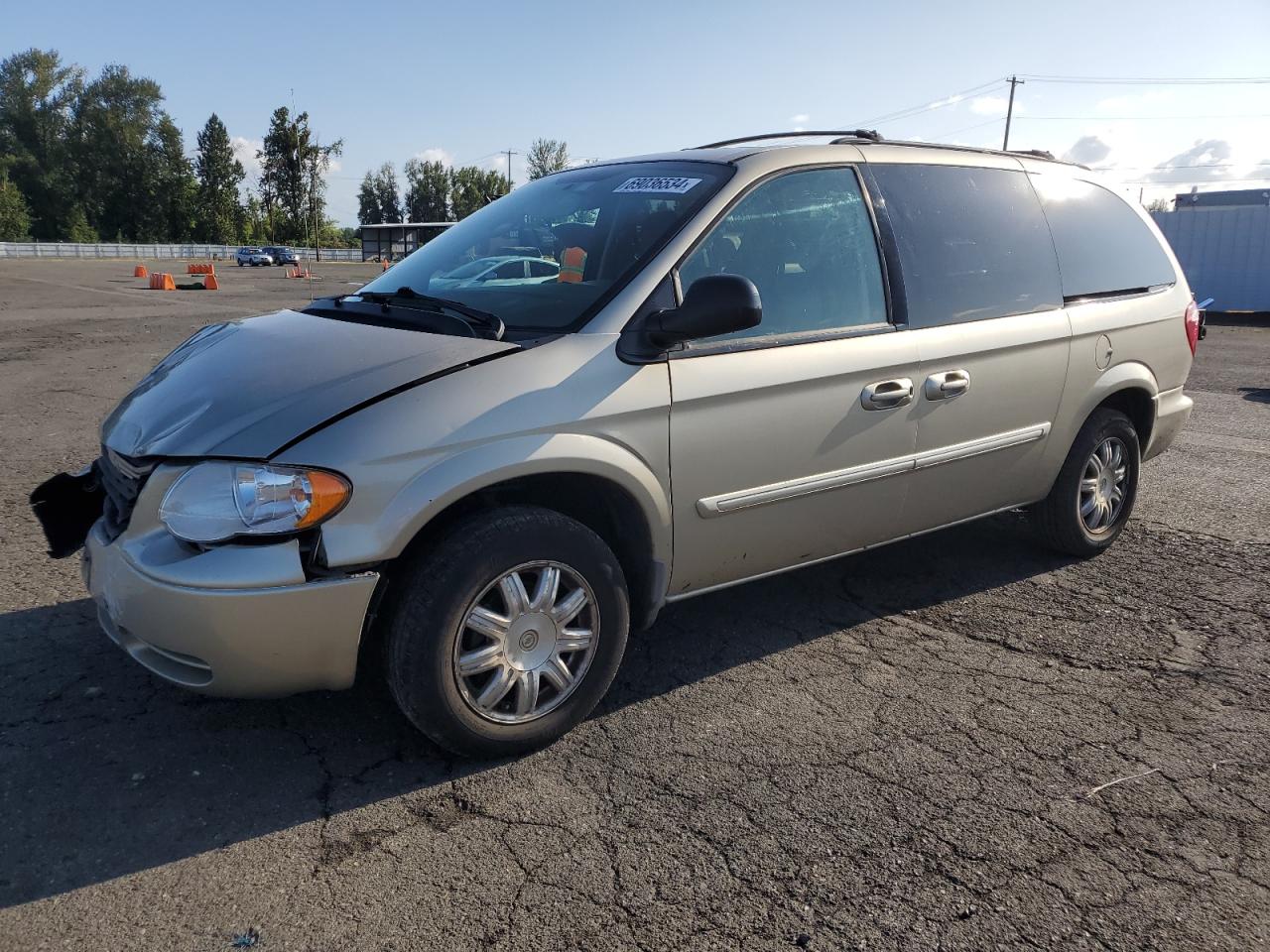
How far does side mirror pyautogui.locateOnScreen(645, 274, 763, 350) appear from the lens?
296cm

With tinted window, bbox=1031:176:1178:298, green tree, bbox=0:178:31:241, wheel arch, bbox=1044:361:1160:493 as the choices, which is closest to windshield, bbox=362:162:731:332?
tinted window, bbox=1031:176:1178:298

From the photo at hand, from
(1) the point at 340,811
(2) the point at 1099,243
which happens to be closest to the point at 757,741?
(1) the point at 340,811

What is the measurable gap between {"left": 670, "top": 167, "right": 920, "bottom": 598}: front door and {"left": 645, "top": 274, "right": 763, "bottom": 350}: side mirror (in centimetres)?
15

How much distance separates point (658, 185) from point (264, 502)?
1862mm

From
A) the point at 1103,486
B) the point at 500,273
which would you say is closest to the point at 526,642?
the point at 500,273

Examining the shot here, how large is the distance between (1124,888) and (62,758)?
296cm

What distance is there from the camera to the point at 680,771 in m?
2.96

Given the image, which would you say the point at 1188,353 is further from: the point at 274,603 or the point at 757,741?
the point at 274,603

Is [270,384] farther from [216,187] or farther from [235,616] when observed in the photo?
[216,187]

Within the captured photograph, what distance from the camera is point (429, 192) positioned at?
115 meters

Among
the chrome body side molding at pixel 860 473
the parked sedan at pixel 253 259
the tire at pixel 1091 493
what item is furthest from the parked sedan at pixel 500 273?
the parked sedan at pixel 253 259

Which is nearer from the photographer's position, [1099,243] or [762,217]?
[762,217]

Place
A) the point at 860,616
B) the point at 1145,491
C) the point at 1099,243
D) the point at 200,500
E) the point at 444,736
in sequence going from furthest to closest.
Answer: the point at 1145,491
the point at 1099,243
the point at 860,616
the point at 444,736
the point at 200,500

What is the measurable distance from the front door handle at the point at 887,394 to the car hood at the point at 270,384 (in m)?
1.38
